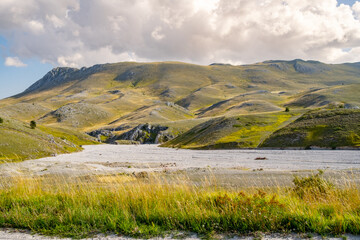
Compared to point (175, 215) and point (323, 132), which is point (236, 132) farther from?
point (175, 215)

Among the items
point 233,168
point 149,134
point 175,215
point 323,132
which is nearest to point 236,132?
point 323,132

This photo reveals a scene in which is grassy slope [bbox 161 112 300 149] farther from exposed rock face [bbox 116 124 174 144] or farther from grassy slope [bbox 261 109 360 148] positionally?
exposed rock face [bbox 116 124 174 144]

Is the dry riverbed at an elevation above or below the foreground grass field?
below

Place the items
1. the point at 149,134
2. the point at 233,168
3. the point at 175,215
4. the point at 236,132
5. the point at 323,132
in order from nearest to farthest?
1. the point at 175,215
2. the point at 233,168
3. the point at 323,132
4. the point at 236,132
5. the point at 149,134

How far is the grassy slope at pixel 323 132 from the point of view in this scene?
2788 inches

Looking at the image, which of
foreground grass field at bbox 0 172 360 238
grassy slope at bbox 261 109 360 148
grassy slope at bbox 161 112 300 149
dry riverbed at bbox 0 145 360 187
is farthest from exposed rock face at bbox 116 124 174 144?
foreground grass field at bbox 0 172 360 238

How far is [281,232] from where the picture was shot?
8672 mm

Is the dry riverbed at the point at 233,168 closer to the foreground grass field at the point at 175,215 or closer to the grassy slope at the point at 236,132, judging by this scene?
the foreground grass field at the point at 175,215

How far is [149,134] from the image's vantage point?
175000 mm

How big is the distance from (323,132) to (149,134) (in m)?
114

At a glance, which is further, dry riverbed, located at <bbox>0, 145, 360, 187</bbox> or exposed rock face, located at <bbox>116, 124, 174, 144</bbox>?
exposed rock face, located at <bbox>116, 124, 174, 144</bbox>

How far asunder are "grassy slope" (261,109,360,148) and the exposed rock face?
85.7 m

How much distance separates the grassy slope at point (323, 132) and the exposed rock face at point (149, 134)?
281 feet

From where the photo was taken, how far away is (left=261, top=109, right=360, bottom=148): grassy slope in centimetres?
7081
